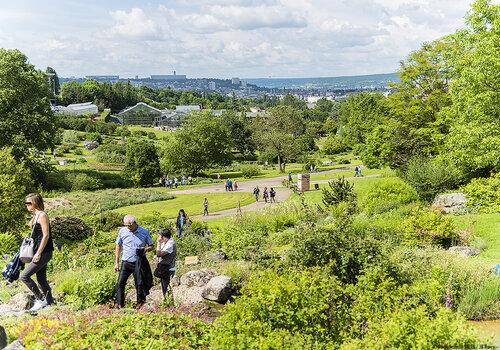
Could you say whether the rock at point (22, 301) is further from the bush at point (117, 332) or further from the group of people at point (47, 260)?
the bush at point (117, 332)

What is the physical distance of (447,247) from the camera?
14789mm

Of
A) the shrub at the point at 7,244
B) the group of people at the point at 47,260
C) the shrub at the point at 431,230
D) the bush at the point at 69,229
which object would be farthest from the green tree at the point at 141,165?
the group of people at the point at 47,260

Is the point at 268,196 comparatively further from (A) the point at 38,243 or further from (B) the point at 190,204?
(A) the point at 38,243

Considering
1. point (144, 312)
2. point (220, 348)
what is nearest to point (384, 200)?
point (144, 312)

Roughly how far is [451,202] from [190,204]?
65.9 ft

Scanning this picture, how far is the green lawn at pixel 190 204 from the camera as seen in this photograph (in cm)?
3388

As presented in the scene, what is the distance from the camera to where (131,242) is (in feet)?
29.8

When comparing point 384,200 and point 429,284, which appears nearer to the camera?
point 429,284

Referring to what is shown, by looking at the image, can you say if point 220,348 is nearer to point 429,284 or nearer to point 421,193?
Answer: point 429,284

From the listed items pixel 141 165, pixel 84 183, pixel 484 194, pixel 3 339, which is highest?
pixel 3 339

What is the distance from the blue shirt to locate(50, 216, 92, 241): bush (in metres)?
14.1

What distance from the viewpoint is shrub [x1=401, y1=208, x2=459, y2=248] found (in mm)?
14547

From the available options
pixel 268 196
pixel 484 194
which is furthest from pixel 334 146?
pixel 484 194

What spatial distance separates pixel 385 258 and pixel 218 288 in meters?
3.38
